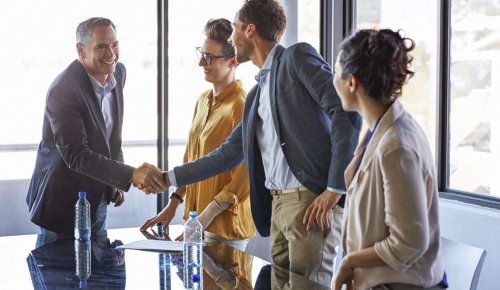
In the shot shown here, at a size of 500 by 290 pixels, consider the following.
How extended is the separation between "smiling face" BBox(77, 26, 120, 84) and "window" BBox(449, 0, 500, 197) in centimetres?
193

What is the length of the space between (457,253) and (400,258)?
0.85 m

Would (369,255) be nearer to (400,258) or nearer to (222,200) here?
(400,258)

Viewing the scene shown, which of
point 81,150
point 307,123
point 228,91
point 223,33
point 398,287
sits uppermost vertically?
point 223,33

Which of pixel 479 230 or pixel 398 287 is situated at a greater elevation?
pixel 398 287

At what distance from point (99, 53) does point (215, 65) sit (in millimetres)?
634

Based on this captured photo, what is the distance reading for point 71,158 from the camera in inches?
127

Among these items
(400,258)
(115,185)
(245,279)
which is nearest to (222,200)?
(115,185)

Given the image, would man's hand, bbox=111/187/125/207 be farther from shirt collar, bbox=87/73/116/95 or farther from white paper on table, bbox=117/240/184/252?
white paper on table, bbox=117/240/184/252

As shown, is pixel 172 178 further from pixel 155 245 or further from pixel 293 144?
pixel 293 144

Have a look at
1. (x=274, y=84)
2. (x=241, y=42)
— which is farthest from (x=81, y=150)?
(x=274, y=84)

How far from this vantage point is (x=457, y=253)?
2.46 m

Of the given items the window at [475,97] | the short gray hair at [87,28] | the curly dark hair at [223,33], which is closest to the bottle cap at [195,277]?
the curly dark hair at [223,33]

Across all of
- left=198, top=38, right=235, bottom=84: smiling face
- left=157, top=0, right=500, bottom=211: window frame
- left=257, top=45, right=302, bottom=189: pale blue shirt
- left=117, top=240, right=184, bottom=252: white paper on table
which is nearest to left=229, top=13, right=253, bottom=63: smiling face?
left=257, top=45, right=302, bottom=189: pale blue shirt

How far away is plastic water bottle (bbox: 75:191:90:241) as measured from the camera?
296 cm
